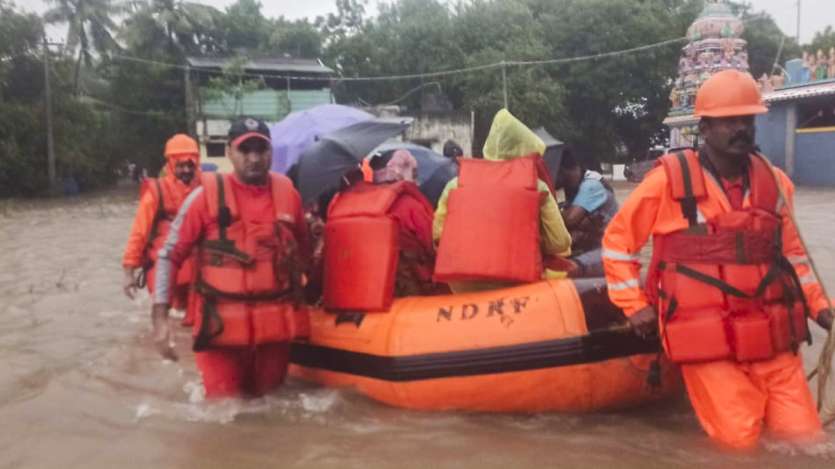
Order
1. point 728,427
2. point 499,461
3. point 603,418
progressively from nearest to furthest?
point 728,427, point 499,461, point 603,418

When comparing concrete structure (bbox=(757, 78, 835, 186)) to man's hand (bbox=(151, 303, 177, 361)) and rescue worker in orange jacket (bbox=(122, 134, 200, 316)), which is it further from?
man's hand (bbox=(151, 303, 177, 361))

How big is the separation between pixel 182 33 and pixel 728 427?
32.0 metres

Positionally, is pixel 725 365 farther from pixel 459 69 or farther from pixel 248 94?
pixel 459 69

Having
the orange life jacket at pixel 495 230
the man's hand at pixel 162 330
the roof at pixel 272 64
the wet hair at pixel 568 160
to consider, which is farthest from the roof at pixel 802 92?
the man's hand at pixel 162 330

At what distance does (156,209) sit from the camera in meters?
5.70

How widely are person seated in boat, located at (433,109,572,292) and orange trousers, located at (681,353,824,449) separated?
1.12m

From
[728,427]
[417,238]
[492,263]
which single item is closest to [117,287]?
[417,238]

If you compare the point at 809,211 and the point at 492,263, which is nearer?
the point at 492,263

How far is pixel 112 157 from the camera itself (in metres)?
→ 33.0

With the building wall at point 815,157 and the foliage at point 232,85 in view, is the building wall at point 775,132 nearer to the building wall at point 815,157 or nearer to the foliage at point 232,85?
the building wall at point 815,157

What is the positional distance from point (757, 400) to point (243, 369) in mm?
2407

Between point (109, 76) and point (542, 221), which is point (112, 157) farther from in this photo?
point (542, 221)

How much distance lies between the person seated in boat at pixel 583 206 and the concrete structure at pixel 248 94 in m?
23.8

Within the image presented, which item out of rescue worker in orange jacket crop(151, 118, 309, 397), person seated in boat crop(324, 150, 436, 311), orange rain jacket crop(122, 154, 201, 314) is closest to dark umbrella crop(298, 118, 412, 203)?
person seated in boat crop(324, 150, 436, 311)
